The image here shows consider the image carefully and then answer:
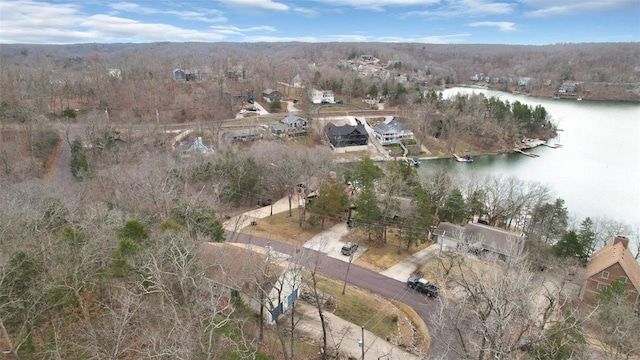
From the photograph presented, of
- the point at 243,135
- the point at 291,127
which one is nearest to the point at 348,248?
the point at 243,135

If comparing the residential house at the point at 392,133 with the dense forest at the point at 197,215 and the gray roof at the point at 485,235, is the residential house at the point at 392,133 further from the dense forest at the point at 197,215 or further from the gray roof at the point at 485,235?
the gray roof at the point at 485,235

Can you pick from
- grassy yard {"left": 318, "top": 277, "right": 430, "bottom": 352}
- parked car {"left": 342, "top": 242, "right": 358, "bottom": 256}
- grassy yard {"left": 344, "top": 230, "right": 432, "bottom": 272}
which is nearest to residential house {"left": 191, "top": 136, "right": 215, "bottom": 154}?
grassy yard {"left": 344, "top": 230, "right": 432, "bottom": 272}

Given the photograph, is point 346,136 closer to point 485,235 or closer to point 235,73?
point 485,235

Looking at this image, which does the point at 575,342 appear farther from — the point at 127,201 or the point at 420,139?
the point at 420,139

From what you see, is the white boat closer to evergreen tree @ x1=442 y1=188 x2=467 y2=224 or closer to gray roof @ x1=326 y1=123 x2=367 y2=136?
gray roof @ x1=326 y1=123 x2=367 y2=136

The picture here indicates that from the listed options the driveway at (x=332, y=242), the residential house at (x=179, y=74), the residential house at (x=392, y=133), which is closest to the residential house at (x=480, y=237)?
the driveway at (x=332, y=242)

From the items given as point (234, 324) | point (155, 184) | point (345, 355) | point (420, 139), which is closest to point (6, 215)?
point (155, 184)
